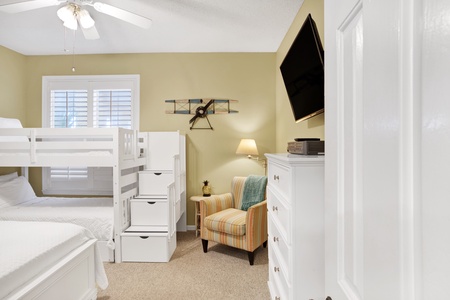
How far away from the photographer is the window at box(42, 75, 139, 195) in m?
3.94

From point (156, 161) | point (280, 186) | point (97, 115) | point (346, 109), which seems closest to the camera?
point (346, 109)

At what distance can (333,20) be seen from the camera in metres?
0.72

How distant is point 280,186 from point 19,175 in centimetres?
409

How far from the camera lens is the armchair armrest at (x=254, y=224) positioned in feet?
9.05

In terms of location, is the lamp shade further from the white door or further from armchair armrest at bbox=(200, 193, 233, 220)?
the white door

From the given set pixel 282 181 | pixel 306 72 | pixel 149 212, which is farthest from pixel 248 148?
pixel 282 181

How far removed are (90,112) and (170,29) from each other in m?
1.83

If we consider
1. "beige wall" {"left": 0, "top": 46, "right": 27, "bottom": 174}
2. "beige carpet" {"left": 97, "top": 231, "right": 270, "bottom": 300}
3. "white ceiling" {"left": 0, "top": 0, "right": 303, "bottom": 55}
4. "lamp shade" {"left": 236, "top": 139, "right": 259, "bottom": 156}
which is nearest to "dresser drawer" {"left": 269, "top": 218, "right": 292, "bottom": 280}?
"beige carpet" {"left": 97, "top": 231, "right": 270, "bottom": 300}

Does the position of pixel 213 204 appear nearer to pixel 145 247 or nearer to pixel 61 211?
pixel 145 247

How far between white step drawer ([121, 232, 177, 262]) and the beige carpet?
70 millimetres

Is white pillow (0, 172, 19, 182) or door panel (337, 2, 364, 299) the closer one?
door panel (337, 2, 364, 299)

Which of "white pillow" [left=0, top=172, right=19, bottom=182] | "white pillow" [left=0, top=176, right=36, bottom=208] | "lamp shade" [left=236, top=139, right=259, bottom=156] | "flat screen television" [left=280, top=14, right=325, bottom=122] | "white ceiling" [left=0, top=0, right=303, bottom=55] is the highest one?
"white ceiling" [left=0, top=0, right=303, bottom=55]

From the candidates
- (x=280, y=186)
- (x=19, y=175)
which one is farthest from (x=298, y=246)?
(x=19, y=175)

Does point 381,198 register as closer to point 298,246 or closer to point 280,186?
point 298,246
